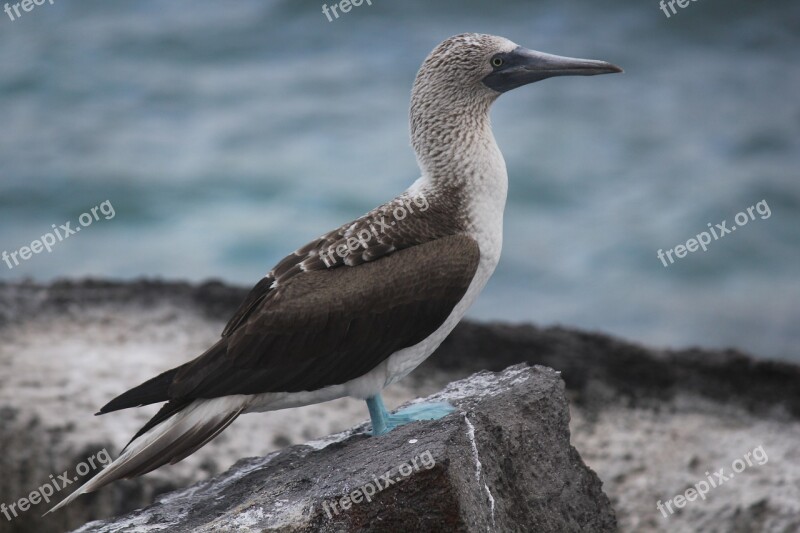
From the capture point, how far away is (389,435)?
24.3ft

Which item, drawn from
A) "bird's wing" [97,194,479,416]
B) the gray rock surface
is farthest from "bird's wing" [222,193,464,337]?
the gray rock surface

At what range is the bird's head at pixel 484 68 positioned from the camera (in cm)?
809

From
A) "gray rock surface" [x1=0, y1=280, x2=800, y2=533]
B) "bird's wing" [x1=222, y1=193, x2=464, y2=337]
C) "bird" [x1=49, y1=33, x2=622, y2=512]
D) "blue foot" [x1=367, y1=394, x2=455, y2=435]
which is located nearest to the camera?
"bird" [x1=49, y1=33, x2=622, y2=512]

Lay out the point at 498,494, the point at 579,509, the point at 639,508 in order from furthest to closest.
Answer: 1. the point at 639,508
2. the point at 579,509
3. the point at 498,494

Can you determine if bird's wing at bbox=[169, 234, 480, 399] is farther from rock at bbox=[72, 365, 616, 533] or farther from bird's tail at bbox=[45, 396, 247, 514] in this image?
rock at bbox=[72, 365, 616, 533]

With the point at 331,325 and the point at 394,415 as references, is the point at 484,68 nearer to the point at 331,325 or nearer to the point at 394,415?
the point at 331,325

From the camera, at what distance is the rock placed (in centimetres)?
668

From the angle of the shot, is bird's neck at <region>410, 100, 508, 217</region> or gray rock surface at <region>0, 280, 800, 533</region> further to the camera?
gray rock surface at <region>0, 280, 800, 533</region>

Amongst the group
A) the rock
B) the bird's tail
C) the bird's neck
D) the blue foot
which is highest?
the bird's neck

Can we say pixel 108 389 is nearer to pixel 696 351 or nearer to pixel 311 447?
pixel 311 447

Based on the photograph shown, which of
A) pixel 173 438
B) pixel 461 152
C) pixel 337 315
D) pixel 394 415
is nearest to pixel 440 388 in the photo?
pixel 394 415

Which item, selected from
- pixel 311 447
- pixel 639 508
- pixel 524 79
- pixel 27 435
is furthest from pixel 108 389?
pixel 524 79

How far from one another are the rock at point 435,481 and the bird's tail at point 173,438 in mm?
479

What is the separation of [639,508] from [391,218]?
15.8 feet
